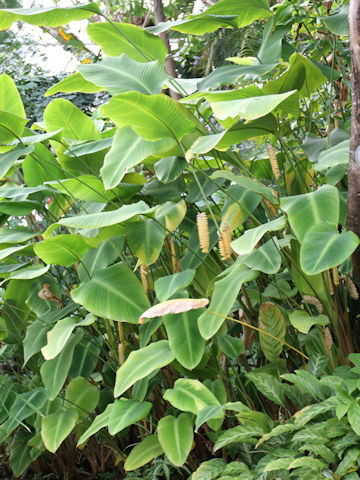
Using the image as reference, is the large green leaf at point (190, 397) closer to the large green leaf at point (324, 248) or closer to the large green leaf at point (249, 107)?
the large green leaf at point (324, 248)

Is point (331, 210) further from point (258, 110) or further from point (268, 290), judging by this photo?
point (268, 290)

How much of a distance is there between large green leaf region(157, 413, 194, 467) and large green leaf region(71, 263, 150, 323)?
1.05ft

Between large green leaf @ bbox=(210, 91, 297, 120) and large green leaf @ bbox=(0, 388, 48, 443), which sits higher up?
large green leaf @ bbox=(210, 91, 297, 120)

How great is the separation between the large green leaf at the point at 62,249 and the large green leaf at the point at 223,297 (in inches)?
20.5

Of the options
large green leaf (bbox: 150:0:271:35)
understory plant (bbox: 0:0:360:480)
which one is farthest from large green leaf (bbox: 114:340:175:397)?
large green leaf (bbox: 150:0:271:35)

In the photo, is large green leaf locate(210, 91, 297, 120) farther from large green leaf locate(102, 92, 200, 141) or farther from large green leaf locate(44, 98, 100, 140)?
large green leaf locate(44, 98, 100, 140)

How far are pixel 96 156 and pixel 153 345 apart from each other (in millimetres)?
782

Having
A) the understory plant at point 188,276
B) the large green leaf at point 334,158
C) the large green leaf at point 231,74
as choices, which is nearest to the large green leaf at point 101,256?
the understory plant at point 188,276

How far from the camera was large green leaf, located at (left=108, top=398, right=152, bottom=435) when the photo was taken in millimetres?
1463

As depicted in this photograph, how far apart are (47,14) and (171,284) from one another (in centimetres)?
92

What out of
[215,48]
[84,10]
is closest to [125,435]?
[84,10]

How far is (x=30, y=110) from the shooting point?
21.2 feet

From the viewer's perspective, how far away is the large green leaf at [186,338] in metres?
1.45

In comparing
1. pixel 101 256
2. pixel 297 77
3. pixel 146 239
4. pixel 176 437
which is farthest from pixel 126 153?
pixel 176 437
